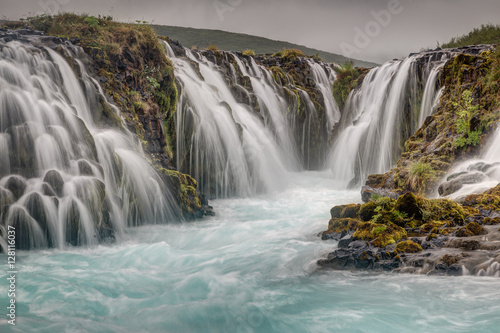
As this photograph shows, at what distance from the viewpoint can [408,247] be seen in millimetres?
6871

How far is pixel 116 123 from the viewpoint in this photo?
11.8 metres

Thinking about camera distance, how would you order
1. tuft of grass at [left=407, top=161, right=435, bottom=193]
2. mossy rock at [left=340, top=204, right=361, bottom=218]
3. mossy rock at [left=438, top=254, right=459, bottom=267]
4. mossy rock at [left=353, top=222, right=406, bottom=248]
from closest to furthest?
mossy rock at [left=438, top=254, right=459, bottom=267], mossy rock at [left=353, top=222, right=406, bottom=248], mossy rock at [left=340, top=204, right=361, bottom=218], tuft of grass at [left=407, top=161, right=435, bottom=193]

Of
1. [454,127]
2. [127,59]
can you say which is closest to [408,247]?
[454,127]

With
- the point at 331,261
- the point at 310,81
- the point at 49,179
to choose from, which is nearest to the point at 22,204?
the point at 49,179

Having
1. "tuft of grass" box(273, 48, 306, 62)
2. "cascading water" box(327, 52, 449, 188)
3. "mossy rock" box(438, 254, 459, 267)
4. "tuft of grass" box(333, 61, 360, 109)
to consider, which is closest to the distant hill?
"tuft of grass" box(273, 48, 306, 62)

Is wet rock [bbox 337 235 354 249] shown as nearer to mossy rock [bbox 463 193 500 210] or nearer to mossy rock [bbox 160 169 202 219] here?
mossy rock [bbox 463 193 500 210]

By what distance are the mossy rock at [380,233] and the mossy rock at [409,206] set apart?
2.50ft

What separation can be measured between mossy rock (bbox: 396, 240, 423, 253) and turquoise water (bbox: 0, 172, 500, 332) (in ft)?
2.10

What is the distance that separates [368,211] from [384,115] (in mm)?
10596

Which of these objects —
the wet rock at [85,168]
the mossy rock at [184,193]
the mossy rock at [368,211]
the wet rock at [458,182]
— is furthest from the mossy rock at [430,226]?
the wet rock at [85,168]

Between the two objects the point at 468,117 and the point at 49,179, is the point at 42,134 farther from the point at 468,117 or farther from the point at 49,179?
the point at 468,117

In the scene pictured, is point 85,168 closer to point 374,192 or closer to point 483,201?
point 374,192

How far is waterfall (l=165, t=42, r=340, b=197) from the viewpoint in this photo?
1546 cm

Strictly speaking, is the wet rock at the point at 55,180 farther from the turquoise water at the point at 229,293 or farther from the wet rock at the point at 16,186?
the turquoise water at the point at 229,293
